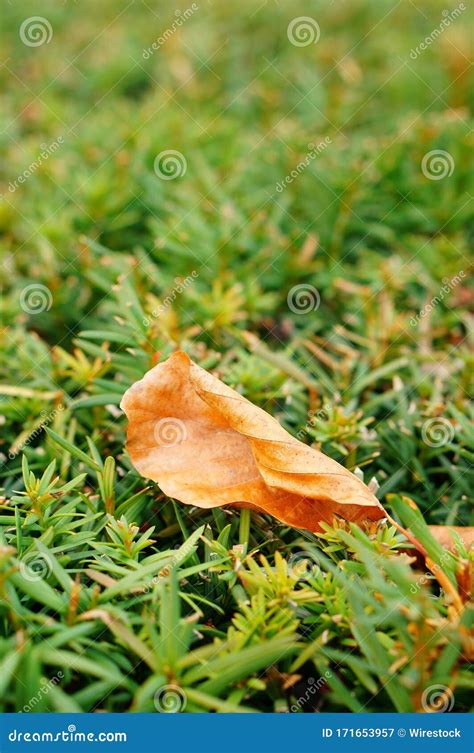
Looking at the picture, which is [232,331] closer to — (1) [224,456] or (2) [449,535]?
(1) [224,456]

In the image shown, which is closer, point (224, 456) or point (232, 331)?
point (224, 456)

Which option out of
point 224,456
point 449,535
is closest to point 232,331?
point 224,456

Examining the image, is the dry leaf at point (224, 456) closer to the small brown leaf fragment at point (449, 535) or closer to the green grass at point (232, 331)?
the green grass at point (232, 331)

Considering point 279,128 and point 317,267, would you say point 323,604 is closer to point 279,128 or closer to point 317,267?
point 317,267

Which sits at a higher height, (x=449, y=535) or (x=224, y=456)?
(x=449, y=535)

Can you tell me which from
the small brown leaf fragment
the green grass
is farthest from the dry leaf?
the small brown leaf fragment

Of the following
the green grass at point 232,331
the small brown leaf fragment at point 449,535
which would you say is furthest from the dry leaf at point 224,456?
the small brown leaf fragment at point 449,535
